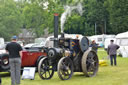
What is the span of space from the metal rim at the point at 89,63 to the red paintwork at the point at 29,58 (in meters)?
2.69

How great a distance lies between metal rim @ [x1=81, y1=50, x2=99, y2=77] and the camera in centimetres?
1094

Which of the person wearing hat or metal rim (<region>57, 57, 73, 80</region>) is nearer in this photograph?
the person wearing hat

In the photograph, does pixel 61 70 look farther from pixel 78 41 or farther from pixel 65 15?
pixel 65 15

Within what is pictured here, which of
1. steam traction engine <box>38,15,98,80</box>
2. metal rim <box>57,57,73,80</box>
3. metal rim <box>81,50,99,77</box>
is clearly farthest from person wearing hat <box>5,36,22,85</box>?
metal rim <box>81,50,99,77</box>

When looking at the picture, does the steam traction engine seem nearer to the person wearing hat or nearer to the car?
the car

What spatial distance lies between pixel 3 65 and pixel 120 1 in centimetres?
3909

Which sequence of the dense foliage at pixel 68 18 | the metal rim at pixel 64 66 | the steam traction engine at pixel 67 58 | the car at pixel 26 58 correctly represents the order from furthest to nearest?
the dense foliage at pixel 68 18 < the car at pixel 26 58 < the steam traction engine at pixel 67 58 < the metal rim at pixel 64 66

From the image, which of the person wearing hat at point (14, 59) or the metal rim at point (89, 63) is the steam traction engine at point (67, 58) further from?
the person wearing hat at point (14, 59)

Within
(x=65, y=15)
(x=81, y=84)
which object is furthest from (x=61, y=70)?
(x=65, y=15)

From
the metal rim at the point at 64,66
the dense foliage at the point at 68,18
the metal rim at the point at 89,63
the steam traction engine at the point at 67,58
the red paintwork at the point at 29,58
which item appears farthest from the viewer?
the dense foliage at the point at 68,18

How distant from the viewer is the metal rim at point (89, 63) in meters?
10.9

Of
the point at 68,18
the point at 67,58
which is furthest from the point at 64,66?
the point at 68,18

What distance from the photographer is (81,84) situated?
372 inches

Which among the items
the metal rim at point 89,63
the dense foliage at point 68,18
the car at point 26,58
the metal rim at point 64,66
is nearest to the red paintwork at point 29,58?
the car at point 26,58
